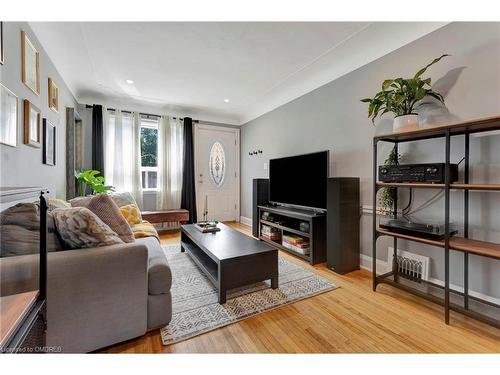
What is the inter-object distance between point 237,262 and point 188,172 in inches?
A: 126

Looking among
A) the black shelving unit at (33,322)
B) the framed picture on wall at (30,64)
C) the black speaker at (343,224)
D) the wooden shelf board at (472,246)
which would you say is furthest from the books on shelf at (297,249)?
the framed picture on wall at (30,64)

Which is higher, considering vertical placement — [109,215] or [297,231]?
[109,215]

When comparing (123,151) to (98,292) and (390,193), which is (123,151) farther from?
(390,193)

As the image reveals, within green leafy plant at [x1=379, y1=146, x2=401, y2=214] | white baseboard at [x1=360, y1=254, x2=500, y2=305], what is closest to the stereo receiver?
green leafy plant at [x1=379, y1=146, x2=401, y2=214]

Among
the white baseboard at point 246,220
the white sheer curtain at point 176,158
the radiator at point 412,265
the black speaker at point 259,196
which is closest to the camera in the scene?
the radiator at point 412,265

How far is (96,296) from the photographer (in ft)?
4.12

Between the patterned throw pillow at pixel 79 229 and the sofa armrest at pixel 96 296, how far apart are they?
0.08 meters

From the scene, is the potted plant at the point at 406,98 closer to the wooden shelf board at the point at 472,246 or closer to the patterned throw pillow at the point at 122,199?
the wooden shelf board at the point at 472,246

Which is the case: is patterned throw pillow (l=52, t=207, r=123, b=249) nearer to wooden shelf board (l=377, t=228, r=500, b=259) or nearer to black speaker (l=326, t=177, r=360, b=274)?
black speaker (l=326, t=177, r=360, b=274)

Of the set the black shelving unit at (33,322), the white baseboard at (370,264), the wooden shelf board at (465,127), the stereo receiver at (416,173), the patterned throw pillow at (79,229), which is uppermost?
the wooden shelf board at (465,127)

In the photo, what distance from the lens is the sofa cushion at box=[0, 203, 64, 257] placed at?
3.44ft

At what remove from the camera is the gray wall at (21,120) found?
153cm

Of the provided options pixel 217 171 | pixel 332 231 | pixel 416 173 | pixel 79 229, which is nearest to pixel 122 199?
pixel 79 229
